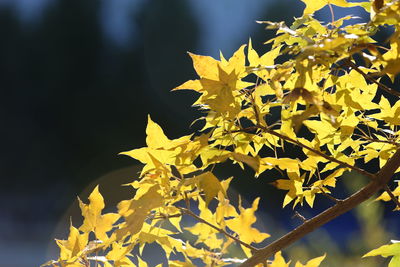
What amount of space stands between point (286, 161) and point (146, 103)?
908cm

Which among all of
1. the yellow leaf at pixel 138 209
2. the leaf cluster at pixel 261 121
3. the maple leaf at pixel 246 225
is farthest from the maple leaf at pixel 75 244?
the maple leaf at pixel 246 225

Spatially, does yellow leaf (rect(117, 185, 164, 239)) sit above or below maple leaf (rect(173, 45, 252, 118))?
below

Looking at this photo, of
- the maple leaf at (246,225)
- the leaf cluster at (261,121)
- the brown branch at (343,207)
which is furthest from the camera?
the maple leaf at (246,225)

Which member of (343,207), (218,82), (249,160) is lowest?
(343,207)

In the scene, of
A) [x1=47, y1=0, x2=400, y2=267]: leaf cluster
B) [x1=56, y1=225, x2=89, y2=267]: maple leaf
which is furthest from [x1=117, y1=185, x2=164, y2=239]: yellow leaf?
[x1=56, y1=225, x2=89, y2=267]: maple leaf

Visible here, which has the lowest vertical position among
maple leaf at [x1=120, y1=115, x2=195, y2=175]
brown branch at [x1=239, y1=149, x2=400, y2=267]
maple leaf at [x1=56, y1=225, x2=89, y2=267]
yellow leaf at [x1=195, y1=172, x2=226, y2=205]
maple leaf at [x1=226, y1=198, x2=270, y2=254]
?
brown branch at [x1=239, y1=149, x2=400, y2=267]

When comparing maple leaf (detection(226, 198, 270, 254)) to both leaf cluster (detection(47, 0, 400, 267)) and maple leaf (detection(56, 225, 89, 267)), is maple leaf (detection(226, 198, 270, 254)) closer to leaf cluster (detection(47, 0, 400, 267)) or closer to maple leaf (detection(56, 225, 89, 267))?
leaf cluster (detection(47, 0, 400, 267))

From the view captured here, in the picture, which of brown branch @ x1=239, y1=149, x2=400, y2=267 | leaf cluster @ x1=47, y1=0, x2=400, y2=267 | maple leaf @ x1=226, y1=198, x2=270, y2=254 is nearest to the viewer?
leaf cluster @ x1=47, y1=0, x2=400, y2=267

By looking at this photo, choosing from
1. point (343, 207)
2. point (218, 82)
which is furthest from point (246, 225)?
point (218, 82)

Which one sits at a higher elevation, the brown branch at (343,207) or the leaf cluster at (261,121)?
the leaf cluster at (261,121)

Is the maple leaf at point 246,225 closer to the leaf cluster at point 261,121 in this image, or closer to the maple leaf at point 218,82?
the leaf cluster at point 261,121

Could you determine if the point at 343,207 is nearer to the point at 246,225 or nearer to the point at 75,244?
the point at 246,225

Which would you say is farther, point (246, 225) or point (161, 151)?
point (246, 225)

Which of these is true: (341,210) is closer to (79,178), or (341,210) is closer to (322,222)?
(322,222)
